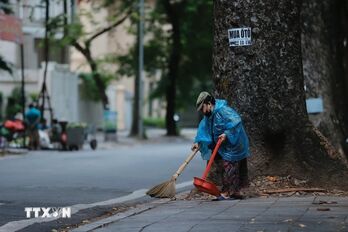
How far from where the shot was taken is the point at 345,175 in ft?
36.5

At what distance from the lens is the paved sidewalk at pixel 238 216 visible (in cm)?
795

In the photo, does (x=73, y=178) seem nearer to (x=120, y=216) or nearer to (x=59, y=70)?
(x=120, y=216)

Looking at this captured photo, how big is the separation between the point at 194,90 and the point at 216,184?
3486 cm

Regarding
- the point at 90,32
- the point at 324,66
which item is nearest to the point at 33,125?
the point at 90,32

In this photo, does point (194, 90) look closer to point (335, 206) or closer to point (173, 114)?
point (173, 114)

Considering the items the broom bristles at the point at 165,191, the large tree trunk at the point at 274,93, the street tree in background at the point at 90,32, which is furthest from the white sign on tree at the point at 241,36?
the street tree in background at the point at 90,32

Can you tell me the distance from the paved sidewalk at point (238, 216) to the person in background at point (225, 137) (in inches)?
16.0

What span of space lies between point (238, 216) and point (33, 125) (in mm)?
18171

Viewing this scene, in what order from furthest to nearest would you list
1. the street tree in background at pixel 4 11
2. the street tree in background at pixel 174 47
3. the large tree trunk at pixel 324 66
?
the street tree in background at pixel 174 47 < the street tree in background at pixel 4 11 < the large tree trunk at pixel 324 66

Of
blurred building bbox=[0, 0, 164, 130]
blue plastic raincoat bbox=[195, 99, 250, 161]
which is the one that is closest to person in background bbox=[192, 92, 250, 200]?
blue plastic raincoat bbox=[195, 99, 250, 161]

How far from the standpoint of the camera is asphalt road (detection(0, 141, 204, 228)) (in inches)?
436

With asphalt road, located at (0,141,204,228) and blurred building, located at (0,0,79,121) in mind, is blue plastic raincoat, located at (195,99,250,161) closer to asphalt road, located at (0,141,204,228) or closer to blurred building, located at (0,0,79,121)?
asphalt road, located at (0,141,204,228)

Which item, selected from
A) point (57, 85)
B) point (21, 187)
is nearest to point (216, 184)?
point (21, 187)

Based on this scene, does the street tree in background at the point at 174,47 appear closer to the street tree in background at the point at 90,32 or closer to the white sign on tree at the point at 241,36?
the street tree in background at the point at 90,32
